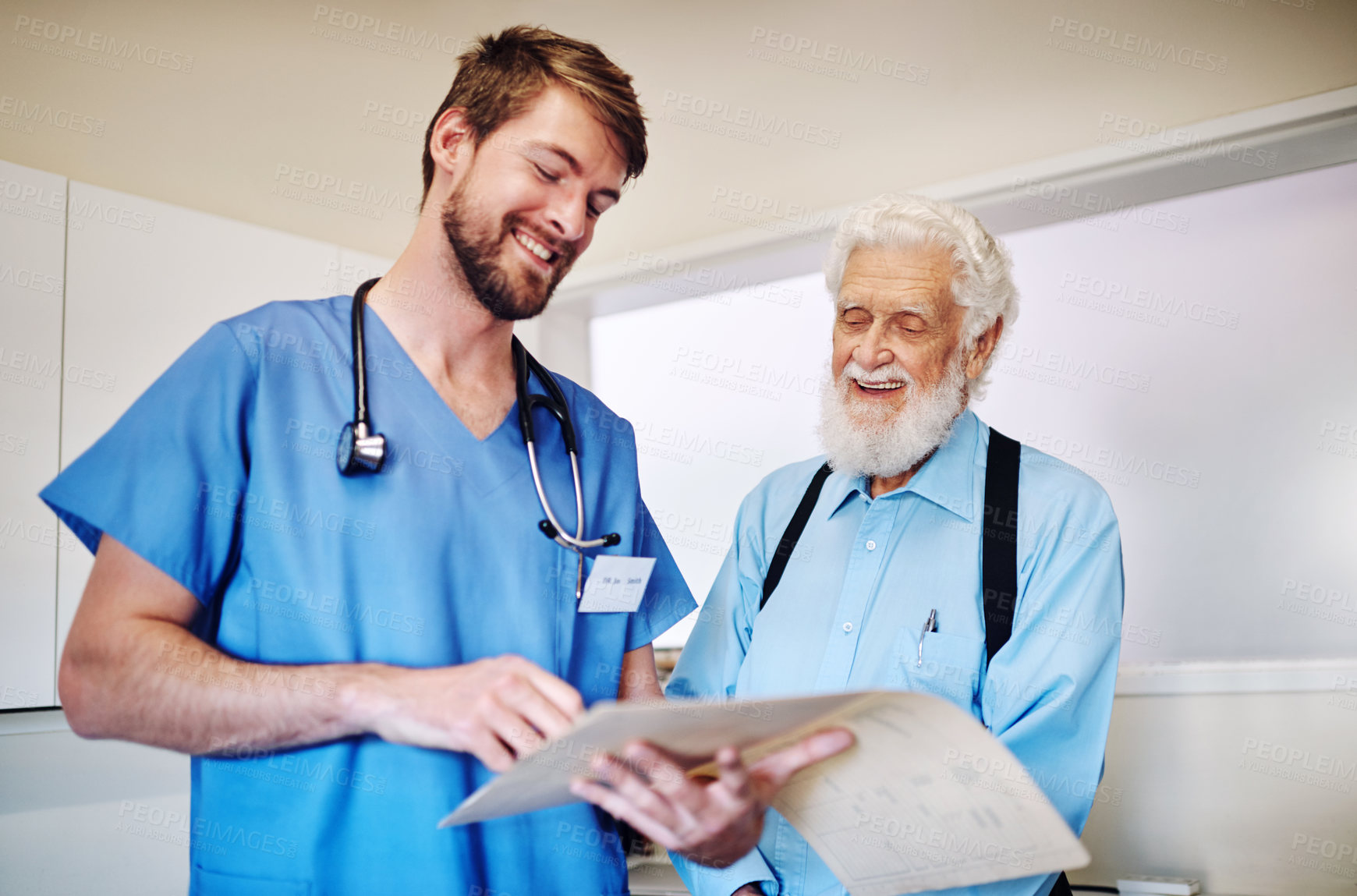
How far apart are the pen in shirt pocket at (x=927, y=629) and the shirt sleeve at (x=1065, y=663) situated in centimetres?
9

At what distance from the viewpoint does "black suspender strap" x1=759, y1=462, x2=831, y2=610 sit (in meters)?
1.54

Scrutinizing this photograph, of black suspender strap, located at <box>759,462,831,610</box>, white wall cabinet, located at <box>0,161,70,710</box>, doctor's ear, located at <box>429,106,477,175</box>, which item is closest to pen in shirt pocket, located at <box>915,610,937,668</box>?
black suspender strap, located at <box>759,462,831,610</box>

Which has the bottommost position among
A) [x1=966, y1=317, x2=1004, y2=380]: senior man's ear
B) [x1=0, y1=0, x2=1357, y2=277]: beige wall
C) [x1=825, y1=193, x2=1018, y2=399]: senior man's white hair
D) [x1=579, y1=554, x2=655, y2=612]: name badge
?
[x1=579, y1=554, x2=655, y2=612]: name badge

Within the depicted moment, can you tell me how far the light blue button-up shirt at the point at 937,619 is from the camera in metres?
1.23

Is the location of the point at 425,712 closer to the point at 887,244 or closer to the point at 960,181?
the point at 887,244

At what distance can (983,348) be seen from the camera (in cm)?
165

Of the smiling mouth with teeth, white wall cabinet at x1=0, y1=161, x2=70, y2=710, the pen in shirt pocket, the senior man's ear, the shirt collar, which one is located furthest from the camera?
white wall cabinet at x1=0, y1=161, x2=70, y2=710

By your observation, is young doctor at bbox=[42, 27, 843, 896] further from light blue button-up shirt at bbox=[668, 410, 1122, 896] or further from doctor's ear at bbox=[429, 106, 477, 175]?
light blue button-up shirt at bbox=[668, 410, 1122, 896]

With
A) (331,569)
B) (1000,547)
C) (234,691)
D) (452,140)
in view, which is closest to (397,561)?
(331,569)

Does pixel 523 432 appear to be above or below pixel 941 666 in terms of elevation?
above

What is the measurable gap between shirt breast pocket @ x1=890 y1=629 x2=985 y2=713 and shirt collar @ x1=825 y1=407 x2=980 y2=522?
196 mm

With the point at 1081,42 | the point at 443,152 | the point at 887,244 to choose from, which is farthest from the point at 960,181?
the point at 443,152

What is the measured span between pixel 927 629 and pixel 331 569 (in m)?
0.81

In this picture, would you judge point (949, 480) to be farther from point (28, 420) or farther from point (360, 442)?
point (28, 420)
